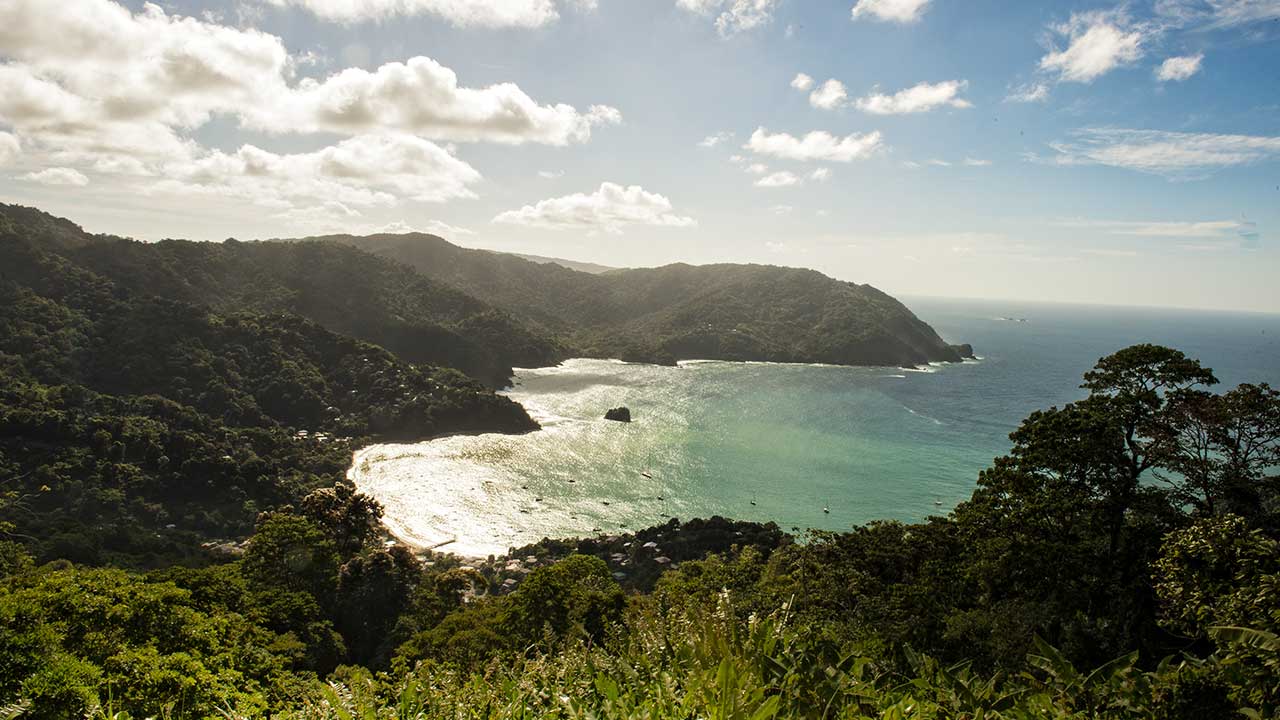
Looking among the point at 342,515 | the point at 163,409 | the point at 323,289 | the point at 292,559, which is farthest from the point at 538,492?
the point at 323,289

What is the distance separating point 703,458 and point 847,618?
202ft

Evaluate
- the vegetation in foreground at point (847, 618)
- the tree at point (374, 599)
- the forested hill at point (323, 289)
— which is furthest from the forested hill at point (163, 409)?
the vegetation in foreground at point (847, 618)

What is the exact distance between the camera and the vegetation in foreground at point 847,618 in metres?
4.57

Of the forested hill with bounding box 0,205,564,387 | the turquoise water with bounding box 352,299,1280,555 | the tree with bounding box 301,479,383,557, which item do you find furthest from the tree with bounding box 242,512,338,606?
the forested hill with bounding box 0,205,564,387

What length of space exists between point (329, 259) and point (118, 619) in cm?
16017

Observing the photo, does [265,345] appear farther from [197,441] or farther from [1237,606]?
[1237,606]

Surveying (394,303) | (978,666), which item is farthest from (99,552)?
(394,303)

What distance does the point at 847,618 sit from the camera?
17.3 m

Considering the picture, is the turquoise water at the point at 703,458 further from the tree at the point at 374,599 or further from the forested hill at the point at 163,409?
the tree at the point at 374,599

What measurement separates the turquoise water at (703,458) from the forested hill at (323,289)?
61.6 feet

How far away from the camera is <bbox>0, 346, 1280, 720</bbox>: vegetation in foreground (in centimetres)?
457

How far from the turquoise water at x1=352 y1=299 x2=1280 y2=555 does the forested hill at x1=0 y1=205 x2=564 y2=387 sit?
740 inches

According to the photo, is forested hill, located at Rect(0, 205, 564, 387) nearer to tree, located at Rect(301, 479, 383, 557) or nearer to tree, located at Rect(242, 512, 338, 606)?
tree, located at Rect(301, 479, 383, 557)

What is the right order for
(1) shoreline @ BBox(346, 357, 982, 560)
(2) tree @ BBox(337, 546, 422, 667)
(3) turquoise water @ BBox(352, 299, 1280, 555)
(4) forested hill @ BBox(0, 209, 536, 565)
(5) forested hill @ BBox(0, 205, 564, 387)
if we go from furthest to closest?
(5) forested hill @ BBox(0, 205, 564, 387)
(3) turquoise water @ BBox(352, 299, 1280, 555)
(1) shoreline @ BBox(346, 357, 982, 560)
(4) forested hill @ BBox(0, 209, 536, 565)
(2) tree @ BBox(337, 546, 422, 667)
